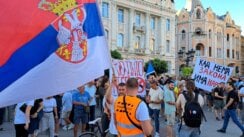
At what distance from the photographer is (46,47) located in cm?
330

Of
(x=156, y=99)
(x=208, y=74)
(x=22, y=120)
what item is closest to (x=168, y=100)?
(x=156, y=99)

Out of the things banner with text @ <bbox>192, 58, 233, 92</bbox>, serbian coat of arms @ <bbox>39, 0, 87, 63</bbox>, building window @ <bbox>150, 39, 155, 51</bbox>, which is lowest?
banner with text @ <bbox>192, 58, 233, 92</bbox>

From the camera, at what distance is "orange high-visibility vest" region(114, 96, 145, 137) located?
15.1 ft

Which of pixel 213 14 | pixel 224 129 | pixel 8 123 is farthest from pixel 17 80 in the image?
pixel 213 14

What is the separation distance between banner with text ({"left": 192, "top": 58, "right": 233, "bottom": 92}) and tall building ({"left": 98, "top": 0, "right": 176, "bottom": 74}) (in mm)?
34579

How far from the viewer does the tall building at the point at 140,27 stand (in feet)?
161

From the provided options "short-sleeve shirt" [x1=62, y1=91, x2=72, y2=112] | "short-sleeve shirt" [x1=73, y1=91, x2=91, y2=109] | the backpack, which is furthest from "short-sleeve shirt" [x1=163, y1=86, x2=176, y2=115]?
the backpack

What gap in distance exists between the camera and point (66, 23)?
3395mm

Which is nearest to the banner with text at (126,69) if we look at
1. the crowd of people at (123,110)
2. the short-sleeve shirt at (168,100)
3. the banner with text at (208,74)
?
the crowd of people at (123,110)

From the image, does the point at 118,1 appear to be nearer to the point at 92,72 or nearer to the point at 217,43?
the point at 217,43

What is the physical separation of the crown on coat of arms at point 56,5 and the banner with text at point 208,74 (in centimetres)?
976

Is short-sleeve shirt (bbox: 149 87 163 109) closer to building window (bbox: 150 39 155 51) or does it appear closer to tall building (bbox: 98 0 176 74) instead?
tall building (bbox: 98 0 176 74)

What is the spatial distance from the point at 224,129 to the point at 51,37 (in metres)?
10.0

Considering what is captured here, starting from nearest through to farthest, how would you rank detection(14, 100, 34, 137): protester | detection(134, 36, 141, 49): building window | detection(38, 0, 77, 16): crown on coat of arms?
detection(38, 0, 77, 16): crown on coat of arms, detection(14, 100, 34, 137): protester, detection(134, 36, 141, 49): building window
